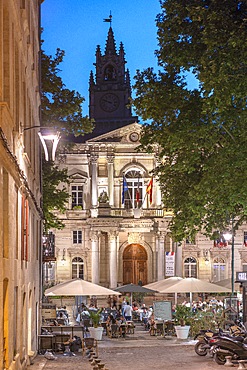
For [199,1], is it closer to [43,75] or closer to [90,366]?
[90,366]

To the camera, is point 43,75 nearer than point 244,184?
No

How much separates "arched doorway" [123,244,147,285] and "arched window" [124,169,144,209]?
3.56 metres

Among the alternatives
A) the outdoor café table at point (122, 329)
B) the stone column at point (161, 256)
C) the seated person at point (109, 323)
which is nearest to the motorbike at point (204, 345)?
the outdoor café table at point (122, 329)

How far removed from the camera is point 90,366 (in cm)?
2222

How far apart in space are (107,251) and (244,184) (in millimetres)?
40175

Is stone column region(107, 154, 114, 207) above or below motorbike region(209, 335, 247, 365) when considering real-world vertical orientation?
above

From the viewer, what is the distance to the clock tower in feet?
285

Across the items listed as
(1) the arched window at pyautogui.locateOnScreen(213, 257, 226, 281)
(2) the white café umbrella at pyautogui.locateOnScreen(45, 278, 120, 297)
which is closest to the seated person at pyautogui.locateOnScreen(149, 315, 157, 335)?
(2) the white café umbrella at pyautogui.locateOnScreen(45, 278, 120, 297)

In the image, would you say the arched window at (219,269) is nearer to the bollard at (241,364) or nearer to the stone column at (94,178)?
the stone column at (94,178)

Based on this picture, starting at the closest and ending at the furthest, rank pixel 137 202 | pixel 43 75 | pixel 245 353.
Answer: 1. pixel 245 353
2. pixel 43 75
3. pixel 137 202

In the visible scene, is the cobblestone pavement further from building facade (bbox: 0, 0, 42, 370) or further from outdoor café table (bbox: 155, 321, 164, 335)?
building facade (bbox: 0, 0, 42, 370)

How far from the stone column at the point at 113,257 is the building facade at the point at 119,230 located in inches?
2.9

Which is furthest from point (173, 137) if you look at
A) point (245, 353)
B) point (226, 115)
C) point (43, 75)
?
point (43, 75)

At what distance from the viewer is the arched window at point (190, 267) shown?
63.1 metres
